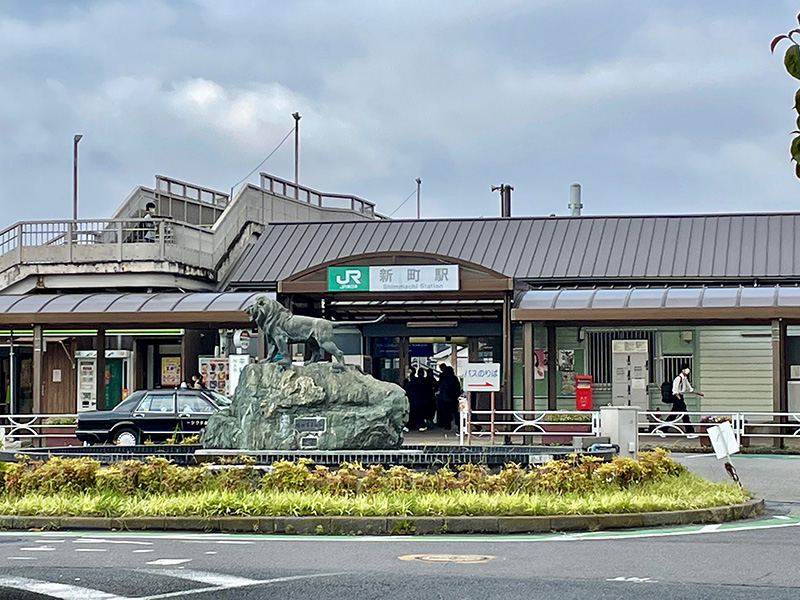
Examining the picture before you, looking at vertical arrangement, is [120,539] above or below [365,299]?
below

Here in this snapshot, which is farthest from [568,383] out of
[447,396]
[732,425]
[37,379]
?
[37,379]

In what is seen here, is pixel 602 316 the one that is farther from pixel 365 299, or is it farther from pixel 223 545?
pixel 223 545

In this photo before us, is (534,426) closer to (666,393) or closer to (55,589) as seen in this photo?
(666,393)

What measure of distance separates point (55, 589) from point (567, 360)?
Answer: 26313 mm

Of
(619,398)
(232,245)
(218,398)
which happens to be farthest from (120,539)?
(232,245)

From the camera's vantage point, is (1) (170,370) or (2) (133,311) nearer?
(2) (133,311)

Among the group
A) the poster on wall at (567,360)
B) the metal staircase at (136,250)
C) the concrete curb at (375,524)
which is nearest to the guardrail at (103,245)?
the metal staircase at (136,250)

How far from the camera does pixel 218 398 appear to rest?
2894cm

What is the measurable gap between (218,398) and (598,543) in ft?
54.5

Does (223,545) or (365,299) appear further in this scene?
Answer: (365,299)

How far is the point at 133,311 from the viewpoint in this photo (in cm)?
3259

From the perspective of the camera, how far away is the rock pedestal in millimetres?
→ 20344

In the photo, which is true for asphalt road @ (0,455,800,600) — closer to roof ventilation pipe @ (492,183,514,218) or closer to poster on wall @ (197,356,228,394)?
poster on wall @ (197,356,228,394)

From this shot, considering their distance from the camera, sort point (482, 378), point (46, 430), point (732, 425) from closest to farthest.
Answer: point (482, 378) → point (732, 425) → point (46, 430)
